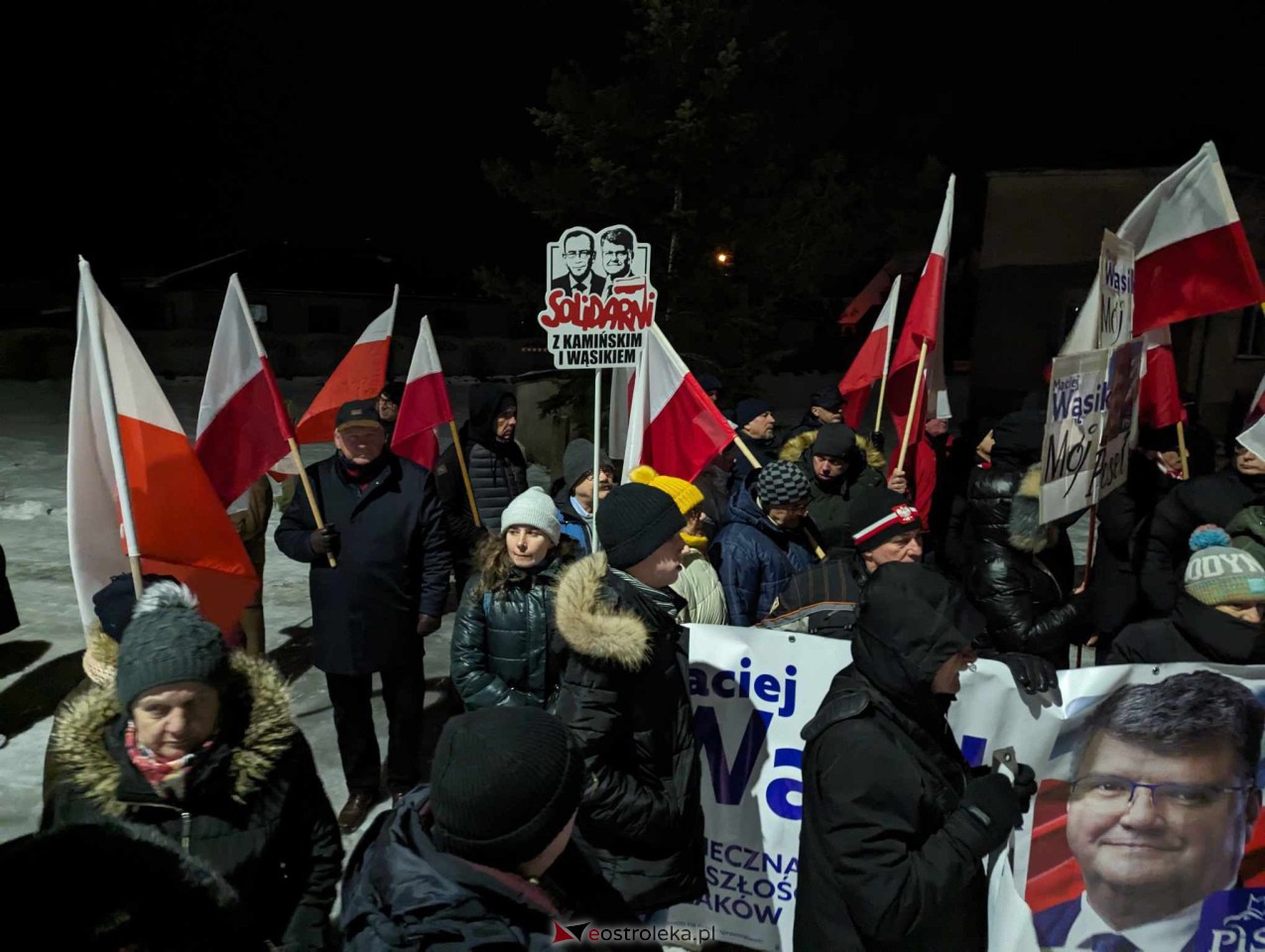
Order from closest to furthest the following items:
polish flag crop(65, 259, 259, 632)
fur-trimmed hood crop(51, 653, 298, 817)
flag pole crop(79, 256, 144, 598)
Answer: fur-trimmed hood crop(51, 653, 298, 817) → flag pole crop(79, 256, 144, 598) → polish flag crop(65, 259, 259, 632)

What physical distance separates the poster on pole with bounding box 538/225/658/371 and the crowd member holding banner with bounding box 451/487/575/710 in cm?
154

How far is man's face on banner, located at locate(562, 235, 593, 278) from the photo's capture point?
5125mm

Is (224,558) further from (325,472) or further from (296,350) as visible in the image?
(296,350)

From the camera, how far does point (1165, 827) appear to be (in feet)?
8.95

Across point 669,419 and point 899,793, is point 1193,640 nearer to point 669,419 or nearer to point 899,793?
point 899,793

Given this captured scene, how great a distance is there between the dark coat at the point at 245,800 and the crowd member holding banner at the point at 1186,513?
169 inches

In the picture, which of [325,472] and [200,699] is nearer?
[200,699]

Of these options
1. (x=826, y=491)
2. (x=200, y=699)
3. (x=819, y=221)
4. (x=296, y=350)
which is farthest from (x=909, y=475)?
(x=296, y=350)

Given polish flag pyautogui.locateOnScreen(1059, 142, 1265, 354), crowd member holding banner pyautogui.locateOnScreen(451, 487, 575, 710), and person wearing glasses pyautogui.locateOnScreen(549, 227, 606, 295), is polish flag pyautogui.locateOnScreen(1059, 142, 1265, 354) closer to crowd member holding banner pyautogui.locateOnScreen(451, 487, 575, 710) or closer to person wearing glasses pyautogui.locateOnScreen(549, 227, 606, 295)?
person wearing glasses pyautogui.locateOnScreen(549, 227, 606, 295)

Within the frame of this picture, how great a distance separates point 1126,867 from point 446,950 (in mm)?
2215

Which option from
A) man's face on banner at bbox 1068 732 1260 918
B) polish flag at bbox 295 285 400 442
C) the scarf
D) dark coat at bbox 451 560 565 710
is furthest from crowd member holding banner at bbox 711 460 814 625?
the scarf

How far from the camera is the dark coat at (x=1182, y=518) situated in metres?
4.81

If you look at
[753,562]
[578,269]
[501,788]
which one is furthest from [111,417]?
[753,562]

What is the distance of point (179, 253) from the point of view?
4506 cm
